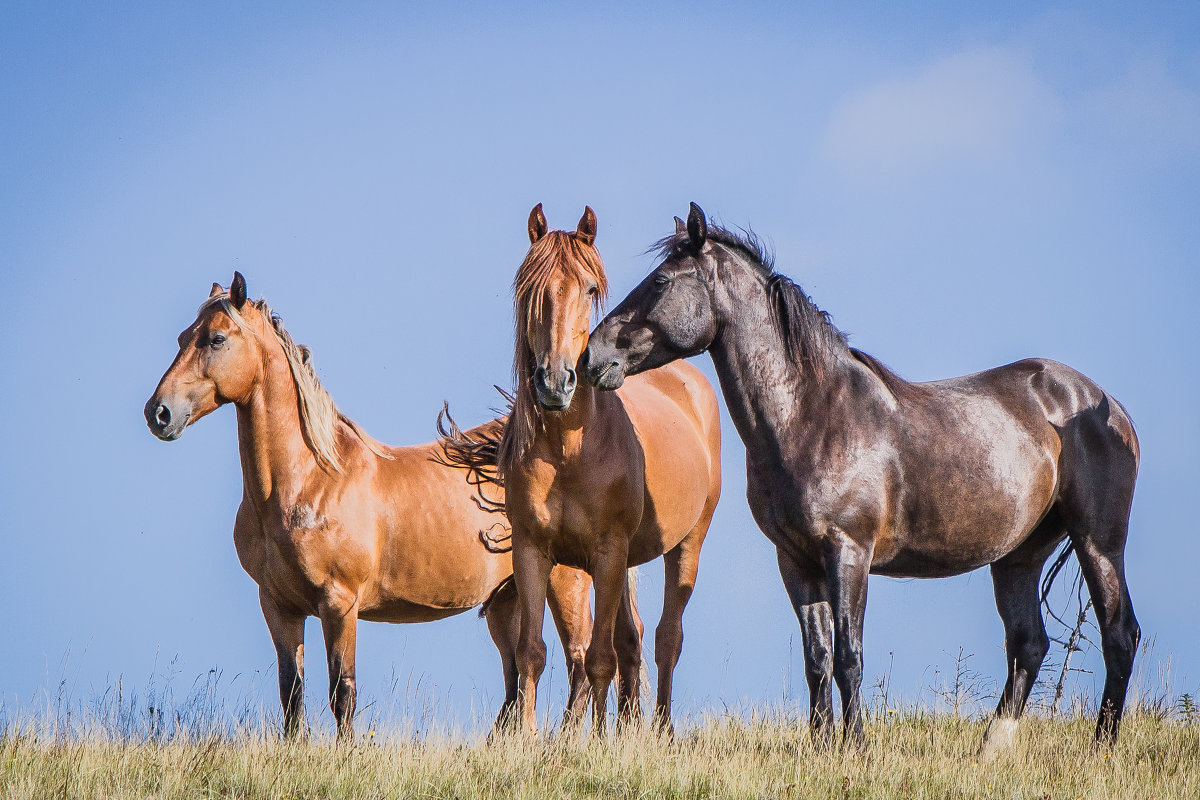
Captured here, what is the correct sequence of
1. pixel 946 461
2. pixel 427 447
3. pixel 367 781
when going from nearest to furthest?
1. pixel 367 781
2. pixel 946 461
3. pixel 427 447

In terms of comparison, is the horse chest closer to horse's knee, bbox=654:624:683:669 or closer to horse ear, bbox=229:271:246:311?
horse's knee, bbox=654:624:683:669

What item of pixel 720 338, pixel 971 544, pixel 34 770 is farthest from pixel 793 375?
pixel 34 770

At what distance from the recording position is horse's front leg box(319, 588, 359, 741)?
23.2 ft

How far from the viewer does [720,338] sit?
6336mm

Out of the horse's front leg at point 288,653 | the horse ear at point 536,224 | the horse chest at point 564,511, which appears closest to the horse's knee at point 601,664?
the horse chest at point 564,511

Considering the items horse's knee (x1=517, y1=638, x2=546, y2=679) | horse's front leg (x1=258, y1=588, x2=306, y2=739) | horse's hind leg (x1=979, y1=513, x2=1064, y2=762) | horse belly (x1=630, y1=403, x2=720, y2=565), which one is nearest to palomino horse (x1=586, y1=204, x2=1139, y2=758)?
horse's hind leg (x1=979, y1=513, x2=1064, y2=762)

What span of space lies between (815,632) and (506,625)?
3.17 metres

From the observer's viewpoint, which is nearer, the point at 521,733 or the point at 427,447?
the point at 521,733

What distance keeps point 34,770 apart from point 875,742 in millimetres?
4364

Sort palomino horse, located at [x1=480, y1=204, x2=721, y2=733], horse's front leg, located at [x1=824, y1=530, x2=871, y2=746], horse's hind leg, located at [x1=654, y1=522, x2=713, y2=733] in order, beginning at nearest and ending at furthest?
horse's front leg, located at [x1=824, y1=530, x2=871, y2=746]
palomino horse, located at [x1=480, y1=204, x2=721, y2=733]
horse's hind leg, located at [x1=654, y1=522, x2=713, y2=733]

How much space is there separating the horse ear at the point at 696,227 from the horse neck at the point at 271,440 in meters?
2.79

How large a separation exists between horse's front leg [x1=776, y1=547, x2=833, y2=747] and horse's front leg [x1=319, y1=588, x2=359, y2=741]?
2.63 m

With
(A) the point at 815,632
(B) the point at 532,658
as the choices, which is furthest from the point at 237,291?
(A) the point at 815,632

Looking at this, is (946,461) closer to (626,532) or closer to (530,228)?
(626,532)
